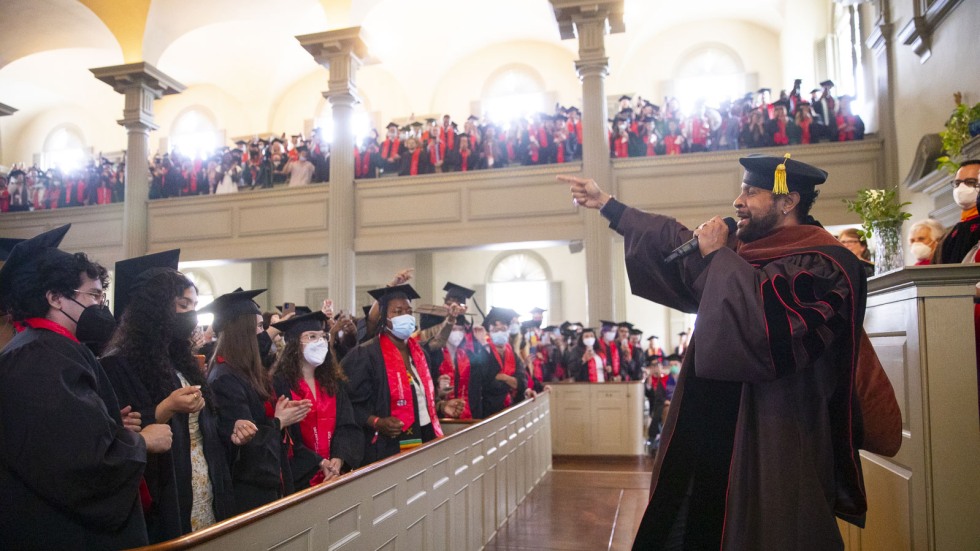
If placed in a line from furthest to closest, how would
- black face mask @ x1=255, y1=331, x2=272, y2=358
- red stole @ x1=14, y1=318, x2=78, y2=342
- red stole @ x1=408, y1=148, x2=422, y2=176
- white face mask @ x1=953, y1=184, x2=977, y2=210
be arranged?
red stole @ x1=408, y1=148, x2=422, y2=176, black face mask @ x1=255, y1=331, x2=272, y2=358, white face mask @ x1=953, y1=184, x2=977, y2=210, red stole @ x1=14, y1=318, x2=78, y2=342

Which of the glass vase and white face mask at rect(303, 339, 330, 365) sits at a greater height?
the glass vase

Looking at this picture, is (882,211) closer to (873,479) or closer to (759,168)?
(873,479)

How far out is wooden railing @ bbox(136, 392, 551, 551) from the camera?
2.29 m

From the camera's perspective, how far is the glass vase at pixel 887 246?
11.6 ft

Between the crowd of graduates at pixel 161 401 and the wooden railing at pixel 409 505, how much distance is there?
0.29 m

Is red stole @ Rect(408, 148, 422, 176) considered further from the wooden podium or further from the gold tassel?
the gold tassel

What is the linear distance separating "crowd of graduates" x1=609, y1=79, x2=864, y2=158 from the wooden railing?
21.7 feet

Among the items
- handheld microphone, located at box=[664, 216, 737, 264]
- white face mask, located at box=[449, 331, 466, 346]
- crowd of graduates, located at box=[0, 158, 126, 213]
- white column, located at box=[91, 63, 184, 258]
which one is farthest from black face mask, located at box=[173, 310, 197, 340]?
crowd of graduates, located at box=[0, 158, 126, 213]

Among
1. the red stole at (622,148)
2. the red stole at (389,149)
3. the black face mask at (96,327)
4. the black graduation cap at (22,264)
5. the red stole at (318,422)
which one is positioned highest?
the red stole at (389,149)

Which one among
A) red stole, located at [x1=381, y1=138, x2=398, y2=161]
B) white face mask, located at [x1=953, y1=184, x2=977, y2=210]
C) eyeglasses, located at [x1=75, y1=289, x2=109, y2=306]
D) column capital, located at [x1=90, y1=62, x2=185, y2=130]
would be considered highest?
column capital, located at [x1=90, y1=62, x2=185, y2=130]

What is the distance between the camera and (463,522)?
462 cm

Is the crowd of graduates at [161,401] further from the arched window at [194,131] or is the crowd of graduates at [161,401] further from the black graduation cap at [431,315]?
the arched window at [194,131]

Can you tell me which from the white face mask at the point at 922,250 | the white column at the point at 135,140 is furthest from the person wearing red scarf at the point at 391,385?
the white column at the point at 135,140

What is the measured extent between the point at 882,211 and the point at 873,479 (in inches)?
53.9
